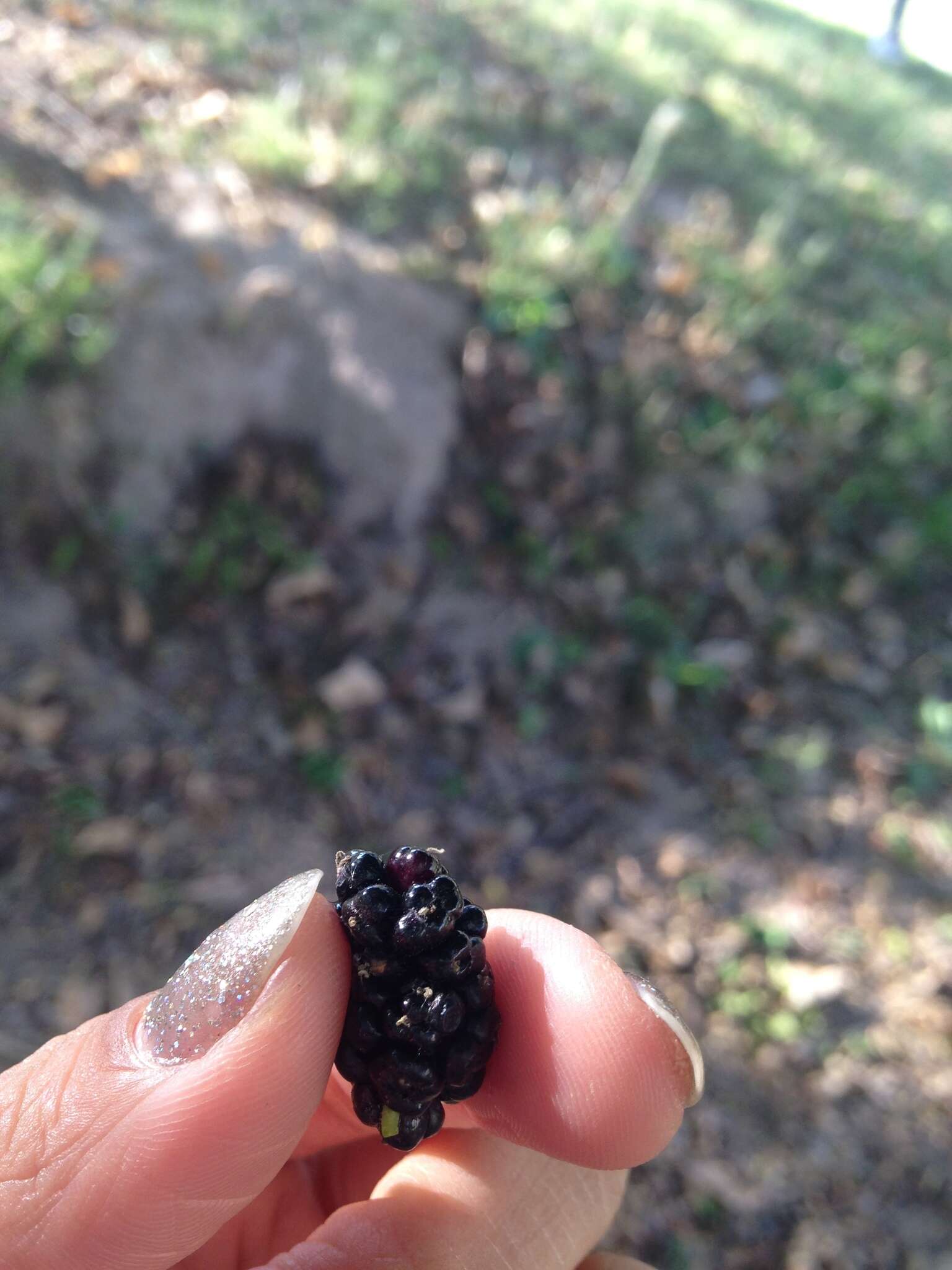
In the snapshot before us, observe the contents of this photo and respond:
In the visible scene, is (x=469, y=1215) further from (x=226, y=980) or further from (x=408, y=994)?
(x=226, y=980)

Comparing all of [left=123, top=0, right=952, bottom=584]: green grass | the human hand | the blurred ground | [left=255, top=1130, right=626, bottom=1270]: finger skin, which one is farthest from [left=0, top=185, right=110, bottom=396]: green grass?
[left=255, top=1130, right=626, bottom=1270]: finger skin

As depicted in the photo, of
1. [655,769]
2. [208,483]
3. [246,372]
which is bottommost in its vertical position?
[655,769]

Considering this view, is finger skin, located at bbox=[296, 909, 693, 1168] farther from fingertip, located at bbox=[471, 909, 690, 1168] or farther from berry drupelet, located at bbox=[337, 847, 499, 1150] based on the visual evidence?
berry drupelet, located at bbox=[337, 847, 499, 1150]

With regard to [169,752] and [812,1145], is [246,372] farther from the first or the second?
[812,1145]

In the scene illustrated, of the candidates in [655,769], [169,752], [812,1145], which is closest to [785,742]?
[655,769]

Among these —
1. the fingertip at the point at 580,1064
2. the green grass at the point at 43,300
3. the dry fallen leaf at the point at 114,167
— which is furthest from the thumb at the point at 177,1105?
the dry fallen leaf at the point at 114,167

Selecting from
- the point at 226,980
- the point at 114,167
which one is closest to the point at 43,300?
the point at 114,167
